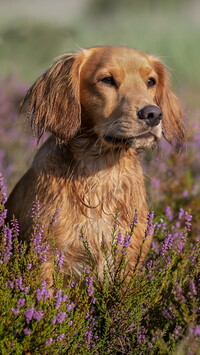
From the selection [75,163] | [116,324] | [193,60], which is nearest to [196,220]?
[75,163]

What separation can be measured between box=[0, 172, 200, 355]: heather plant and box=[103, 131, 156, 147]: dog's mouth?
0.58m

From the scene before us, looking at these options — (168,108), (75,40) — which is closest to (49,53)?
(75,40)

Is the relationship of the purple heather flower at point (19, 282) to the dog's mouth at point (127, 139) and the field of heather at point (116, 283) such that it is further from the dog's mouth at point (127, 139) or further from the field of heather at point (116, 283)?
the dog's mouth at point (127, 139)

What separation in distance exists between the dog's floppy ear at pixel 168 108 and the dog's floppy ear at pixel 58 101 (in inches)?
26.0

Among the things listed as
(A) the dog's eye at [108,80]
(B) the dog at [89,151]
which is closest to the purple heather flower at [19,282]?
(B) the dog at [89,151]

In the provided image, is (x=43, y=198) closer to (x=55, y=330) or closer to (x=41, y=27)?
(x=55, y=330)

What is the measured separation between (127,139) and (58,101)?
1.95 feet

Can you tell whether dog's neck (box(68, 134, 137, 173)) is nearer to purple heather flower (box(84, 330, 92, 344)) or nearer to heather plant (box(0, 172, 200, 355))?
heather plant (box(0, 172, 200, 355))

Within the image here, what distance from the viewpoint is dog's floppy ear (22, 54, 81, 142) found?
3.23 m

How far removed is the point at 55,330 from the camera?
7.38 feet

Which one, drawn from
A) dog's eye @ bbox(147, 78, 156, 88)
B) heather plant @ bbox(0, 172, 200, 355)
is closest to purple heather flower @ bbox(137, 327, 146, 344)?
heather plant @ bbox(0, 172, 200, 355)

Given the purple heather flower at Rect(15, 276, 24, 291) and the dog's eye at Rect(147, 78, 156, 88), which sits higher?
the dog's eye at Rect(147, 78, 156, 88)

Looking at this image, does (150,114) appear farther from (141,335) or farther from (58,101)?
(141,335)

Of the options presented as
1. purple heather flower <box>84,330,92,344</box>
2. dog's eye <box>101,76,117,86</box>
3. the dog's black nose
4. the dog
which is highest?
dog's eye <box>101,76,117,86</box>
